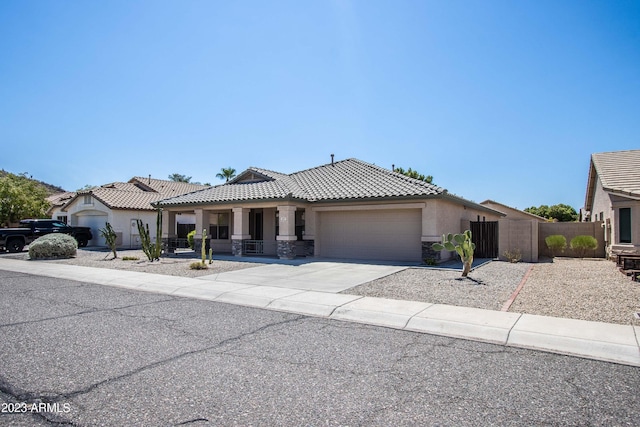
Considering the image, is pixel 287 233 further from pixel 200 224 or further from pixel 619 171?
pixel 619 171

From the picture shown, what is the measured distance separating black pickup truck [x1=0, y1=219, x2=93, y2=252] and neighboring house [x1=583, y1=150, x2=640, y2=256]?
33315 millimetres

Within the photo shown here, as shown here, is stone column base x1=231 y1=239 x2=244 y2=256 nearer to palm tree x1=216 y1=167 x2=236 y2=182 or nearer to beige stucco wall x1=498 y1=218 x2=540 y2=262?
beige stucco wall x1=498 y1=218 x2=540 y2=262

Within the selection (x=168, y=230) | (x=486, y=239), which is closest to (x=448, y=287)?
(x=486, y=239)

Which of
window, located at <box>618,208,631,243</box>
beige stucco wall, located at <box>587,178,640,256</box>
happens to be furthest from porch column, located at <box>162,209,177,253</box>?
window, located at <box>618,208,631,243</box>

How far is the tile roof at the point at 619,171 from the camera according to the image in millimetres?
17395

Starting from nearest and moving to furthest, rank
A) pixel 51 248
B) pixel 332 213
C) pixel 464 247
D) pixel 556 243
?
pixel 464 247 < pixel 332 213 < pixel 51 248 < pixel 556 243

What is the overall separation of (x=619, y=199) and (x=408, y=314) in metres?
15.0

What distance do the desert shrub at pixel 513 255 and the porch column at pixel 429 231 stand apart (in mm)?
4235

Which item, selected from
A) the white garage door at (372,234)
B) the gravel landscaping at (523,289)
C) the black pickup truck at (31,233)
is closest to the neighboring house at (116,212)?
the black pickup truck at (31,233)

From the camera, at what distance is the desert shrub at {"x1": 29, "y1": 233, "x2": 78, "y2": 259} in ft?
68.3

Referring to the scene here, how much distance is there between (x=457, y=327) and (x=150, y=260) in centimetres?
1586

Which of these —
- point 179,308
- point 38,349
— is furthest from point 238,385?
point 179,308

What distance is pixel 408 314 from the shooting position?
807cm

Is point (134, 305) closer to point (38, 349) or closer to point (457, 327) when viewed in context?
point (38, 349)
